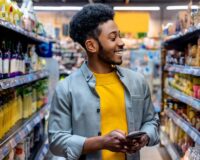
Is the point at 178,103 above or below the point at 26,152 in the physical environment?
above

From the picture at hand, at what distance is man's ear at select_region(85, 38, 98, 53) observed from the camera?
185 centimetres

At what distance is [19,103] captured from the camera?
3.69 metres

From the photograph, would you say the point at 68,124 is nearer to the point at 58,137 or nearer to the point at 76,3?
the point at 58,137

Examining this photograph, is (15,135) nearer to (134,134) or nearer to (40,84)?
(134,134)

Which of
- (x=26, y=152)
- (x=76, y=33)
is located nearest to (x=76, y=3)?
(x=26, y=152)

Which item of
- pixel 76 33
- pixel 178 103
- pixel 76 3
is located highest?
pixel 76 3

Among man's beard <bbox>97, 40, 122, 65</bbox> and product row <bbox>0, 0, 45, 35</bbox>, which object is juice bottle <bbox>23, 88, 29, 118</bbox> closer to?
product row <bbox>0, 0, 45, 35</bbox>

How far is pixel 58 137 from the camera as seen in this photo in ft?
5.68

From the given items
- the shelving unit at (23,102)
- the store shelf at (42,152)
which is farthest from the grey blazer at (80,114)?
the store shelf at (42,152)

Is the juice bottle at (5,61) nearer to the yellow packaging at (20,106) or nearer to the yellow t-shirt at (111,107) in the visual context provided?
the yellow packaging at (20,106)

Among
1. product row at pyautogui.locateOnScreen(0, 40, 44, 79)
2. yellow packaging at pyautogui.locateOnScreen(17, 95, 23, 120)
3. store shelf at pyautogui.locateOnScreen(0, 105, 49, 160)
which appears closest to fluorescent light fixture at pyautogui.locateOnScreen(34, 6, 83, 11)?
product row at pyautogui.locateOnScreen(0, 40, 44, 79)

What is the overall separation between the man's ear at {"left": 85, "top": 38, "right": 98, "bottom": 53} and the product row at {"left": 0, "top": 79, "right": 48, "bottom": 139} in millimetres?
1313

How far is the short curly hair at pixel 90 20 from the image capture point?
1833 millimetres

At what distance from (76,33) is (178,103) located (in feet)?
10.4
